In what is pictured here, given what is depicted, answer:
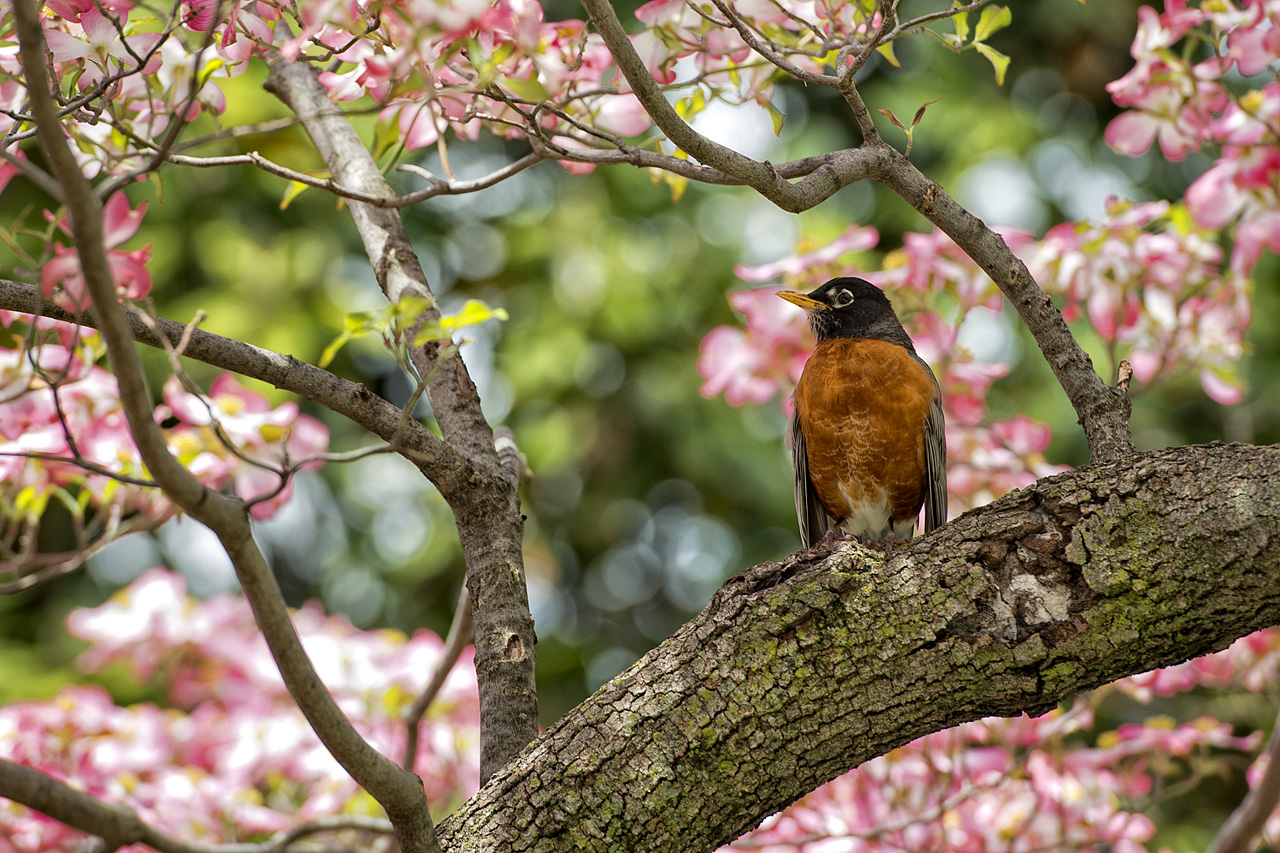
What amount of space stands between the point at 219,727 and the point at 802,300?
96.3 inches

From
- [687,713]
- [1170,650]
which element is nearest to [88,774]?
[687,713]

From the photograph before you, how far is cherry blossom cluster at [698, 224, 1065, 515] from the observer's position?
3084 millimetres

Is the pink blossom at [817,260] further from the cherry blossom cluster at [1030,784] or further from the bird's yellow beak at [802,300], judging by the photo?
the cherry blossom cluster at [1030,784]

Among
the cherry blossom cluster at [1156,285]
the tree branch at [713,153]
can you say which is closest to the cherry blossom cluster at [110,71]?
the tree branch at [713,153]

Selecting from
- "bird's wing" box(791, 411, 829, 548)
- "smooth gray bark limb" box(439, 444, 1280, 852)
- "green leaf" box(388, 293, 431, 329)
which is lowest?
"smooth gray bark limb" box(439, 444, 1280, 852)

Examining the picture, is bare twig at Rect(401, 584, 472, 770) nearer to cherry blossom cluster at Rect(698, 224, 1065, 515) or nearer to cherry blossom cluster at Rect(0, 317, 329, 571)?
cherry blossom cluster at Rect(0, 317, 329, 571)

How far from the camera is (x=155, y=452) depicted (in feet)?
3.74

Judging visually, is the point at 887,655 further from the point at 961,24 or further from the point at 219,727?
the point at 219,727

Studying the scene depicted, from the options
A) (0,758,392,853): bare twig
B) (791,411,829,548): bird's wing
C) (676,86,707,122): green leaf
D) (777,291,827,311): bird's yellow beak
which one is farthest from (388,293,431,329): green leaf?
(791,411,829,548): bird's wing

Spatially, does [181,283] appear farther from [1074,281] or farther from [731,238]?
[1074,281]

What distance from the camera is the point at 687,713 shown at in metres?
1.65

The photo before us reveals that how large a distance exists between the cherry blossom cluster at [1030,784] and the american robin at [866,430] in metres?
0.66

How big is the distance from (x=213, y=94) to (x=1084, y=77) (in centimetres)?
597

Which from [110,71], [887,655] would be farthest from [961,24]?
[110,71]
